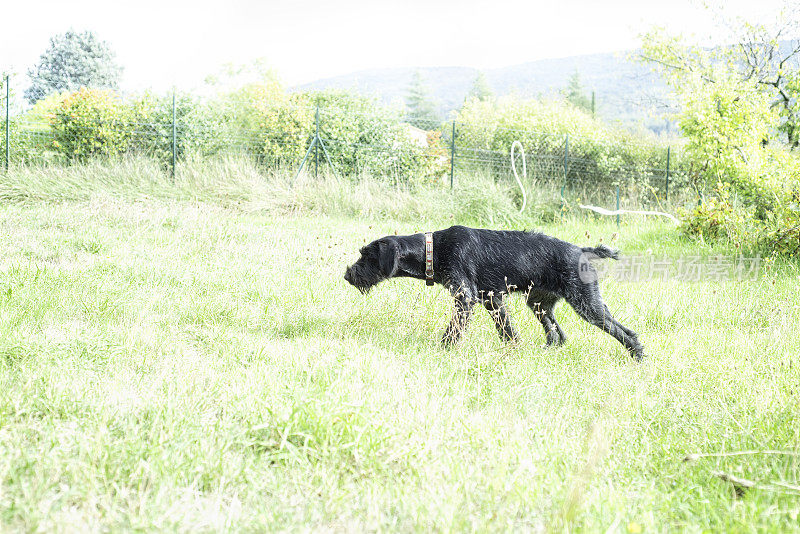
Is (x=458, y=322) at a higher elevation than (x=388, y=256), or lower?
lower

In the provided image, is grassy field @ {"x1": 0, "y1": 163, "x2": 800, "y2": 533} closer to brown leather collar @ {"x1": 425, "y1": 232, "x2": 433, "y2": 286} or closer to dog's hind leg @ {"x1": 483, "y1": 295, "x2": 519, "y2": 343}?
dog's hind leg @ {"x1": 483, "y1": 295, "x2": 519, "y2": 343}

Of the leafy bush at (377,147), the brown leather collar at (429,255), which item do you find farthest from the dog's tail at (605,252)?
the leafy bush at (377,147)

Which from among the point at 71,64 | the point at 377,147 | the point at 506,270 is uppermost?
the point at 71,64

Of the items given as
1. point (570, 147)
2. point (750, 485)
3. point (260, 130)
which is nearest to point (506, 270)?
point (750, 485)

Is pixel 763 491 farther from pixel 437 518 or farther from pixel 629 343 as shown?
pixel 629 343

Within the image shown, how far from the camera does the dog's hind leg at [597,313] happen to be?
15.5 feet

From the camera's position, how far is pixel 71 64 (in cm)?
4544

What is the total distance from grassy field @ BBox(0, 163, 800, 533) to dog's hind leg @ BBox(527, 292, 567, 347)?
12cm

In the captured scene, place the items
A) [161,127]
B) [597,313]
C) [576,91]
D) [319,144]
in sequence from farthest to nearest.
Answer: [576,91] < [319,144] < [161,127] < [597,313]

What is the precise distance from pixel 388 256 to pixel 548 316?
1.41 m

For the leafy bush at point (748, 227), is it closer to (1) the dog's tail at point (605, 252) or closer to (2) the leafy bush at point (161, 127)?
(1) the dog's tail at point (605, 252)

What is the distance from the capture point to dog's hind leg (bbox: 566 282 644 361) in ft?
15.5

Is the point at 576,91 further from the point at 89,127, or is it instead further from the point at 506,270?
the point at 506,270

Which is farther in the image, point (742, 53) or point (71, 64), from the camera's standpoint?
point (71, 64)
